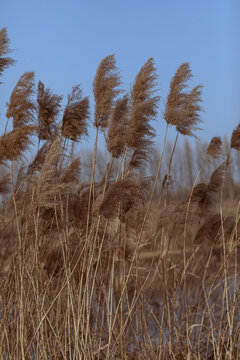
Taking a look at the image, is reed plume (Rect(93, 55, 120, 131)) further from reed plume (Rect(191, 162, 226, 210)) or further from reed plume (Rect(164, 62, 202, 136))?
reed plume (Rect(191, 162, 226, 210))

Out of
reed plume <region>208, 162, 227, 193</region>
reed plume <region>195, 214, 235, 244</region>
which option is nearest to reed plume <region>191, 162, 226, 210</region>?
reed plume <region>208, 162, 227, 193</region>

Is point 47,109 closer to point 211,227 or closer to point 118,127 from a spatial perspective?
point 118,127

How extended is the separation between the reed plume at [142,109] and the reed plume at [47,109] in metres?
0.52

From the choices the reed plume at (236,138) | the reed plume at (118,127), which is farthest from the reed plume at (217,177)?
the reed plume at (118,127)

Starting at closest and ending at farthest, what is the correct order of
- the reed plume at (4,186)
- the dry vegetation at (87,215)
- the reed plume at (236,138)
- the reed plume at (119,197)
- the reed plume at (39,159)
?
the reed plume at (119,197) < the dry vegetation at (87,215) < the reed plume at (39,159) < the reed plume at (236,138) < the reed plume at (4,186)

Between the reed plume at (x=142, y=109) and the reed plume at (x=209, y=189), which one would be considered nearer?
the reed plume at (x=142, y=109)

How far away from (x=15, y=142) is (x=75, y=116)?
1.53ft

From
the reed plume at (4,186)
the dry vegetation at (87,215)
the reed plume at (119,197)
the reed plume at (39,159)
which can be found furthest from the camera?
the reed plume at (4,186)

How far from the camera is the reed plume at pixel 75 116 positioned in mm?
3051

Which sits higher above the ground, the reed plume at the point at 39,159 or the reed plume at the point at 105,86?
the reed plume at the point at 105,86

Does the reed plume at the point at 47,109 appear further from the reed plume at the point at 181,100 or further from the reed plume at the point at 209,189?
the reed plume at the point at 209,189

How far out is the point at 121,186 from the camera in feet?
7.74

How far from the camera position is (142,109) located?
114 inches

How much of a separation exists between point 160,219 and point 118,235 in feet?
1.13
